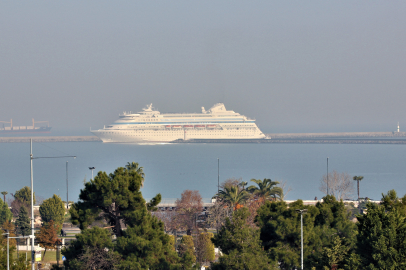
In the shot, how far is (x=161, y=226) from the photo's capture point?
43.5 ft

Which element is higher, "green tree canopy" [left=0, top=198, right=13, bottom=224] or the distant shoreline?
the distant shoreline

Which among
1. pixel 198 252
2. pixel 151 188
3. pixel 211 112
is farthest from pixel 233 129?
pixel 198 252

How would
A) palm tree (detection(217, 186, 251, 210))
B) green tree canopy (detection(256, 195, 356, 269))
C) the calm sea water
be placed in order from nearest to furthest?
green tree canopy (detection(256, 195, 356, 269)), palm tree (detection(217, 186, 251, 210)), the calm sea water

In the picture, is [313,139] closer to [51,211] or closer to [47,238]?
[51,211]

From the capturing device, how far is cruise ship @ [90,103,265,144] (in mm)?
117188

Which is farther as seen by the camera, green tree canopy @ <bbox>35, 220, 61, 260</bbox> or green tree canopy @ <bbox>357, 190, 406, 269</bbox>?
green tree canopy @ <bbox>35, 220, 61, 260</bbox>

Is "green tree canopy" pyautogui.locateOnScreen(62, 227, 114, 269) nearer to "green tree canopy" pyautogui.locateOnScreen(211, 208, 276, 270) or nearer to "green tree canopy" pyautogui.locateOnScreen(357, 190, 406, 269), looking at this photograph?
"green tree canopy" pyautogui.locateOnScreen(211, 208, 276, 270)

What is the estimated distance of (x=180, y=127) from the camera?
11919 centimetres

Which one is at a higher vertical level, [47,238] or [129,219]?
[129,219]

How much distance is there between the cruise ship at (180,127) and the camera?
117m

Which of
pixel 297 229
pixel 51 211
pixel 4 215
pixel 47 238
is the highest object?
pixel 297 229

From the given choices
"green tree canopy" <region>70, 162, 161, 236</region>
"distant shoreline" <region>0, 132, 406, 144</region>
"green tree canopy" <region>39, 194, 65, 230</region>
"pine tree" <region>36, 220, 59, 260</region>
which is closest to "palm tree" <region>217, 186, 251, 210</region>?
"pine tree" <region>36, 220, 59, 260</region>

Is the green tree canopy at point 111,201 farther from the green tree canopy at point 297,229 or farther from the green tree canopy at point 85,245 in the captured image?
the green tree canopy at point 297,229

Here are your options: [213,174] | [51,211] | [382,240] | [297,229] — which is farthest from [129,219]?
[213,174]
